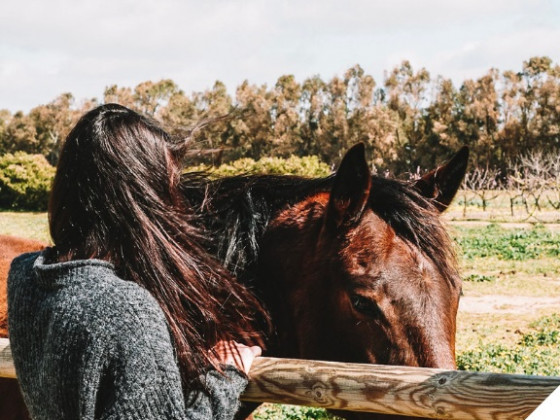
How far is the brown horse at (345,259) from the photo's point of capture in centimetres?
201

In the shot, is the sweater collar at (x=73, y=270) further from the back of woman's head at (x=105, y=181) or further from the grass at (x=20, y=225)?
the grass at (x=20, y=225)

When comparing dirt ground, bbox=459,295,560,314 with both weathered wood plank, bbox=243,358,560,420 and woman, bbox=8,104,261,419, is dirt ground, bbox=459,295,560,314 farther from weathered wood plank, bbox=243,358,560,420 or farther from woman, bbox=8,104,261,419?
woman, bbox=8,104,261,419

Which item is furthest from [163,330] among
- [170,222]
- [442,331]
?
[442,331]

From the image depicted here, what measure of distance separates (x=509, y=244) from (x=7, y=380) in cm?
1999

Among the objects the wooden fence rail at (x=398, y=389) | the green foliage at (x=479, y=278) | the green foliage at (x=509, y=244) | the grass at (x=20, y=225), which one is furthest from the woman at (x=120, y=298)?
the grass at (x=20, y=225)

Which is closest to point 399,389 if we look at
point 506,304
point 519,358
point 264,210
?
point 264,210

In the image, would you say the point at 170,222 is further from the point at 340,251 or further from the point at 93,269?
the point at 340,251

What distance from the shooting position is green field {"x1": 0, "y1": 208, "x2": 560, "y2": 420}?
25.5ft

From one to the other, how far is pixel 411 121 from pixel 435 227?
57.6 metres

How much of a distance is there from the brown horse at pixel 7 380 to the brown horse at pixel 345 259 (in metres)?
1.71

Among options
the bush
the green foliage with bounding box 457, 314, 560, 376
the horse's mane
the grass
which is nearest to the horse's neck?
the horse's mane

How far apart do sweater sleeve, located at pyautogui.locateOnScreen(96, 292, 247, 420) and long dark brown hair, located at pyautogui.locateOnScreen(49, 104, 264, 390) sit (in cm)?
12

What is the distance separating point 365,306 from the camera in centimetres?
204

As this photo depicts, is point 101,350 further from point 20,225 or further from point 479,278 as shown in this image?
point 20,225
